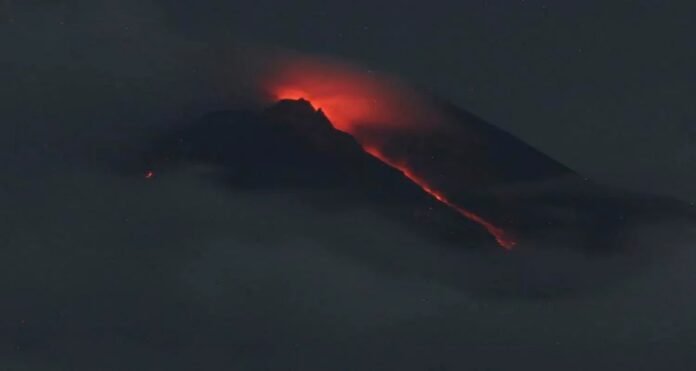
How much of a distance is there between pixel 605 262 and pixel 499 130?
0.76 meters

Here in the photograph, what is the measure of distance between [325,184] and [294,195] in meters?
0.18

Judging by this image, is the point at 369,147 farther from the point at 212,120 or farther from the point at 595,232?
the point at 595,232

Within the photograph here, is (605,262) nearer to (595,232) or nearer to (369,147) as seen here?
(595,232)

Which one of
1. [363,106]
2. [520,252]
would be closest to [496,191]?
[520,252]

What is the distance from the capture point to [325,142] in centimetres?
531

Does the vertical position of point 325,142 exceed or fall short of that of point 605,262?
it exceeds it

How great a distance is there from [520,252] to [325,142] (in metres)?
1.05

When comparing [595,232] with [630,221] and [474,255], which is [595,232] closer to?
[630,221]

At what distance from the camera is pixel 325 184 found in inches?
203

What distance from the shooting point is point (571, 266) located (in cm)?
501

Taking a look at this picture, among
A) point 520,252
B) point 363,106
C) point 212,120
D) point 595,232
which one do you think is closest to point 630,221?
point 595,232

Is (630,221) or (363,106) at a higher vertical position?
(363,106)

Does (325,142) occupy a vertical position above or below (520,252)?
above

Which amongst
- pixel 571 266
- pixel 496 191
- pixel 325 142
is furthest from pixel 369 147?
pixel 571 266
